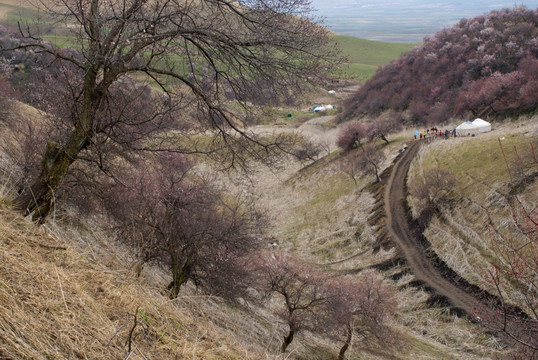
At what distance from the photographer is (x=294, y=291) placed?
19.0 m

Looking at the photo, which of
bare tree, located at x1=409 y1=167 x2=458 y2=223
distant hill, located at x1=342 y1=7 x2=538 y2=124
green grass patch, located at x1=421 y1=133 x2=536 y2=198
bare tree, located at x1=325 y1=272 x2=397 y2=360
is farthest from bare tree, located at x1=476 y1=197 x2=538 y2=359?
distant hill, located at x1=342 y1=7 x2=538 y2=124

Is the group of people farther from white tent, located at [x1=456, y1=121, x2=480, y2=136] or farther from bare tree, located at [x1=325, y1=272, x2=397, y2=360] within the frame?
bare tree, located at [x1=325, y1=272, x2=397, y2=360]

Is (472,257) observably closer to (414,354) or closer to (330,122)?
(414,354)

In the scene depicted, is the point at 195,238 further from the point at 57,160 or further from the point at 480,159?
the point at 480,159

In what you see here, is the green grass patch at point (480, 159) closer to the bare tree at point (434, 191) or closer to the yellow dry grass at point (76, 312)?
the bare tree at point (434, 191)

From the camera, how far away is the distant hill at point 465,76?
5234 cm

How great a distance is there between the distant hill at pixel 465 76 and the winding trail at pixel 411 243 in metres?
16.3

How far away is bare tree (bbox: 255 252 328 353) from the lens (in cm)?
1739

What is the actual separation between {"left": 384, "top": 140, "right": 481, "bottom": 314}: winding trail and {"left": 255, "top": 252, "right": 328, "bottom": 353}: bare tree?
7.72 m

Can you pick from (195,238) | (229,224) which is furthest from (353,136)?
(195,238)

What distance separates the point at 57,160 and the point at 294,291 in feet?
46.6

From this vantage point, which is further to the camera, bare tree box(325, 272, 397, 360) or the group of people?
the group of people

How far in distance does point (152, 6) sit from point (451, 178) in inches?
1278

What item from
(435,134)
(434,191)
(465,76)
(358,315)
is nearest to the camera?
(358,315)
